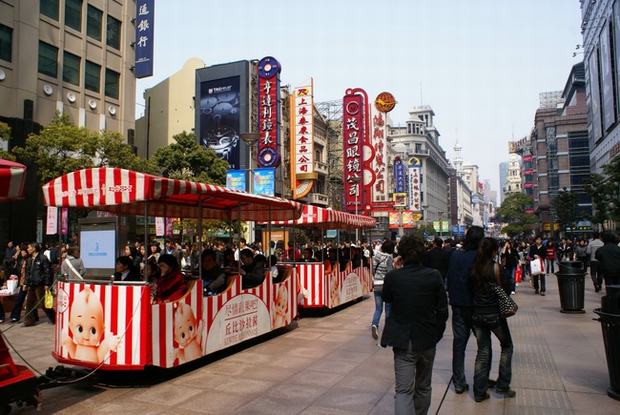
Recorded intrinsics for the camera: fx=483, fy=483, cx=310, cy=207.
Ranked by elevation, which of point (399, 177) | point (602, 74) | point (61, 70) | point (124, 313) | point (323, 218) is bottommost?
point (124, 313)

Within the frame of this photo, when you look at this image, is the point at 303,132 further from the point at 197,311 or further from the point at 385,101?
the point at 197,311

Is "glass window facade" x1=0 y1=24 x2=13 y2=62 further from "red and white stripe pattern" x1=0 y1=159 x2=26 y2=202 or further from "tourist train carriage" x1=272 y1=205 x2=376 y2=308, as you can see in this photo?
"red and white stripe pattern" x1=0 y1=159 x2=26 y2=202

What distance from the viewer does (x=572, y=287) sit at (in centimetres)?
1188

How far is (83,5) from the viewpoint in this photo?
28891 mm

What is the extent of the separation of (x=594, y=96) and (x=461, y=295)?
54.5 meters

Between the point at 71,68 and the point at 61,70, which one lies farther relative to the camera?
the point at 71,68

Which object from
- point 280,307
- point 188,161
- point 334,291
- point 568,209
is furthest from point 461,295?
point 568,209

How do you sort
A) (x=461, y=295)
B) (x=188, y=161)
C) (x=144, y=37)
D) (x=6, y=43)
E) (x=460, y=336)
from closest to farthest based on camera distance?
1. (x=461, y=295)
2. (x=460, y=336)
3. (x=6, y=43)
4. (x=144, y=37)
5. (x=188, y=161)

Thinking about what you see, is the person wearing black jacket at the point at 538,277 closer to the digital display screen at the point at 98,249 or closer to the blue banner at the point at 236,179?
the digital display screen at the point at 98,249

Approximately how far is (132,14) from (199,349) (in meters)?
31.5

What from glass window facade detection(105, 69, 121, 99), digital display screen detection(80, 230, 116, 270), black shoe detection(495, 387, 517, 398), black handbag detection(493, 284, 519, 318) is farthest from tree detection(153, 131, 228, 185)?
black handbag detection(493, 284, 519, 318)

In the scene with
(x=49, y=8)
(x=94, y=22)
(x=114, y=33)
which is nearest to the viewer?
(x=49, y=8)

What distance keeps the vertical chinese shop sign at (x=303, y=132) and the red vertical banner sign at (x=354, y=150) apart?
397 cm

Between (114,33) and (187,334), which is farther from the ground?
(114,33)
